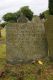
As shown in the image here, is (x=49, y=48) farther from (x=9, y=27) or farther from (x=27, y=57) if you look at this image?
(x=9, y=27)

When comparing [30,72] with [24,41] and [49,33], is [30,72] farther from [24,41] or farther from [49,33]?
[49,33]

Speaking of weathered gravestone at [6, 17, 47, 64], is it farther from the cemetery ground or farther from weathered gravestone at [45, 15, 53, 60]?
the cemetery ground

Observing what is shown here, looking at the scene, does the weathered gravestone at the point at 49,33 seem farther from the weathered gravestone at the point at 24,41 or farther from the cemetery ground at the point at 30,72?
the cemetery ground at the point at 30,72

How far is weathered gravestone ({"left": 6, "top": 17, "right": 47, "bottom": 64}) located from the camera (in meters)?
11.4

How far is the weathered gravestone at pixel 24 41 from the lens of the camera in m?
11.4

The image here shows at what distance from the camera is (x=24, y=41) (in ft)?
37.5

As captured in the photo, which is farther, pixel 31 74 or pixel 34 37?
pixel 34 37

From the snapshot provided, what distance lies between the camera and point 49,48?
1147 centimetres

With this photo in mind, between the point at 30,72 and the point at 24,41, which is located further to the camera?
the point at 24,41

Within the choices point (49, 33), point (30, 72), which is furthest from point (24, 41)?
point (30, 72)

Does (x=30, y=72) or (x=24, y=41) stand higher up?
(x=24, y=41)

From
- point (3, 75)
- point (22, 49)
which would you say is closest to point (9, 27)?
point (22, 49)

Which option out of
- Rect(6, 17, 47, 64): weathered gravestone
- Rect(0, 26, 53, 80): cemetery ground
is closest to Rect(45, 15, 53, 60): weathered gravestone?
Rect(6, 17, 47, 64): weathered gravestone

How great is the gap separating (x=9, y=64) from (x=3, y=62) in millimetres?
408
